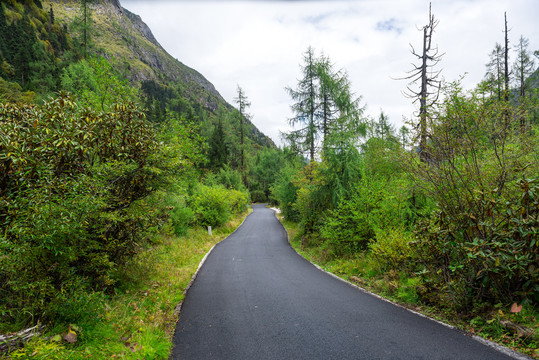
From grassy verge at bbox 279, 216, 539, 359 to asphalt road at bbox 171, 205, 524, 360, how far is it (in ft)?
1.06

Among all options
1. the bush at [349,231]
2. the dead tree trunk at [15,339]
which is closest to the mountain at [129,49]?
the bush at [349,231]

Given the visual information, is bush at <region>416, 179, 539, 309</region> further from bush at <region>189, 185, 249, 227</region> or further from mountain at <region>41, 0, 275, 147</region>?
mountain at <region>41, 0, 275, 147</region>

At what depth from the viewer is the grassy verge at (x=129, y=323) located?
9.88 feet

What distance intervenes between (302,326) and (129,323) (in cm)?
306

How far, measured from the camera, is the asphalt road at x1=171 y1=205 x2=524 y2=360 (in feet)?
11.7

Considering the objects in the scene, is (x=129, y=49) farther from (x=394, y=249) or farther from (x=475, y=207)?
(x=475, y=207)

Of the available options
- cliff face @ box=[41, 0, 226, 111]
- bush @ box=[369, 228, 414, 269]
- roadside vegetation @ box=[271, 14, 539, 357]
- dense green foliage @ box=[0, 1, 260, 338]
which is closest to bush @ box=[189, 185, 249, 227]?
dense green foliage @ box=[0, 1, 260, 338]

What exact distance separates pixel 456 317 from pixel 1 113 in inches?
360

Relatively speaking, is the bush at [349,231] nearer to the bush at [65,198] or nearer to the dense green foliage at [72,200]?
the dense green foliage at [72,200]

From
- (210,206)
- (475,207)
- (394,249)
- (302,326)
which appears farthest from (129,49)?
(475,207)

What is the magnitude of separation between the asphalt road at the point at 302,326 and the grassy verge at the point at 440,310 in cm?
32

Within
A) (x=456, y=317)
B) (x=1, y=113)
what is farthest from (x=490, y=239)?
(x=1, y=113)

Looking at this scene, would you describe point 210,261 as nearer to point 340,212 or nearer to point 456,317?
point 340,212

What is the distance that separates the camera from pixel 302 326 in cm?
448
